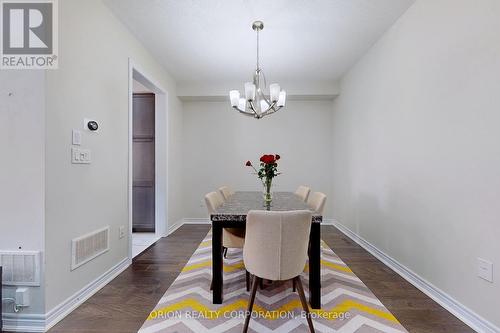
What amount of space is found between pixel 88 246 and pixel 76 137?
3.04 ft

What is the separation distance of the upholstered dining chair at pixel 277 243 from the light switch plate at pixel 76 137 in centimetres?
152

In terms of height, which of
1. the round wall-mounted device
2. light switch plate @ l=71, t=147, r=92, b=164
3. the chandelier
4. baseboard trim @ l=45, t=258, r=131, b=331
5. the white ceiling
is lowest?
baseboard trim @ l=45, t=258, r=131, b=331

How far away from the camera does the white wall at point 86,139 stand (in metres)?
1.64

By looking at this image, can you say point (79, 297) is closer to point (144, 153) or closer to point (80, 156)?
point (80, 156)

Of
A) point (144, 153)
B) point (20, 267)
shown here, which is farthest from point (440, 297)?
point (144, 153)

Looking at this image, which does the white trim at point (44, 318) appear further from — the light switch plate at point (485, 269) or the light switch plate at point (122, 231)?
the light switch plate at point (485, 269)

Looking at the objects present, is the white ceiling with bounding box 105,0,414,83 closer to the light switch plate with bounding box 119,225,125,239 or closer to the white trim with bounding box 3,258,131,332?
the light switch plate with bounding box 119,225,125,239

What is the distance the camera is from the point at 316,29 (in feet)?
8.54

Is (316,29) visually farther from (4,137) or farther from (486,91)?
(4,137)

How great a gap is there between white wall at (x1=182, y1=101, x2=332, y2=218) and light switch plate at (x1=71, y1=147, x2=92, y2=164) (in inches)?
106

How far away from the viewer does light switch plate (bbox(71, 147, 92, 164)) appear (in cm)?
181

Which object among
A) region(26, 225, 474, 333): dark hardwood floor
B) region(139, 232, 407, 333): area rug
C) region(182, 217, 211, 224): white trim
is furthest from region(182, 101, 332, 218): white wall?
region(139, 232, 407, 333): area rug

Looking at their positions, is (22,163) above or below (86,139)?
below

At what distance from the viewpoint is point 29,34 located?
1660 mm
